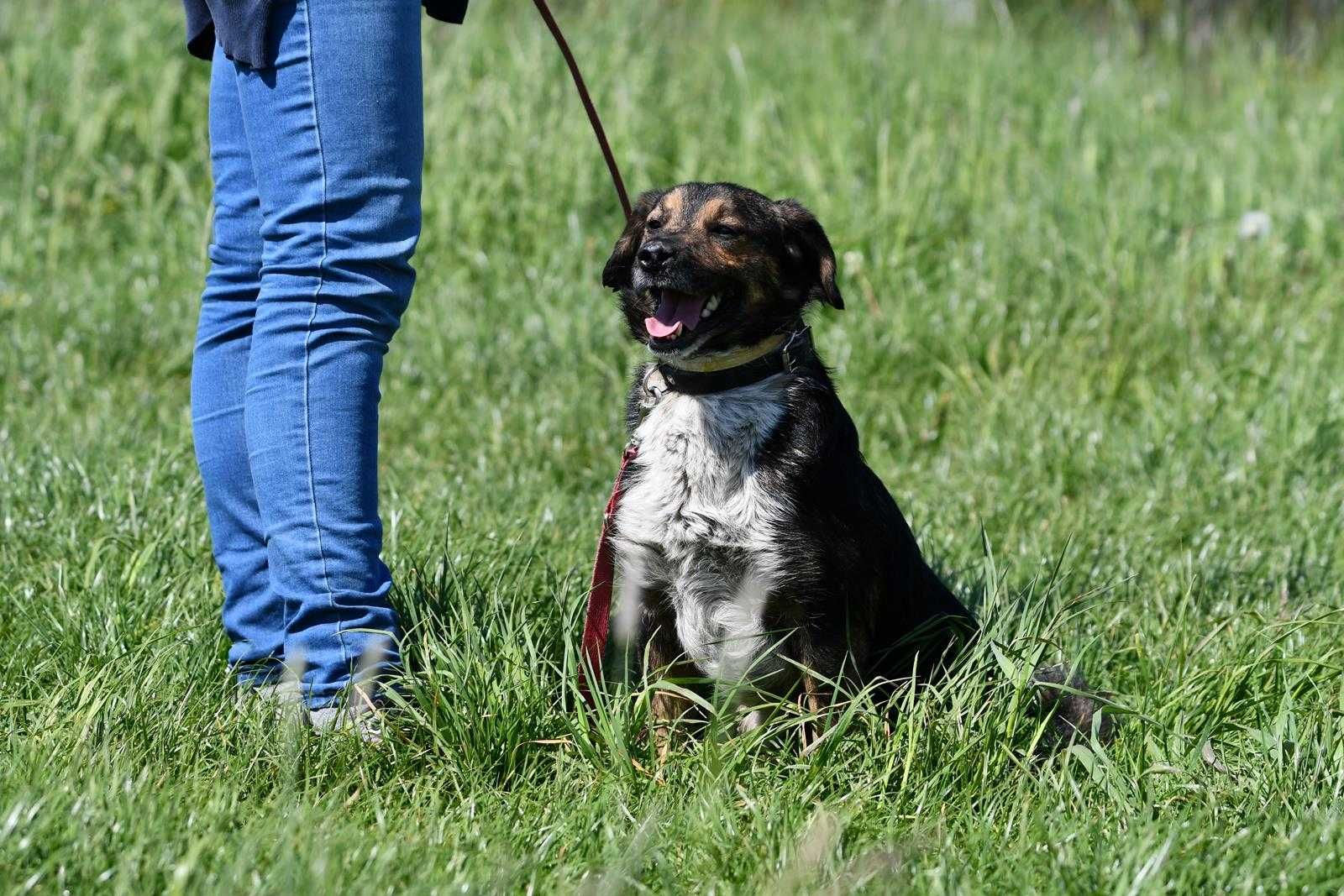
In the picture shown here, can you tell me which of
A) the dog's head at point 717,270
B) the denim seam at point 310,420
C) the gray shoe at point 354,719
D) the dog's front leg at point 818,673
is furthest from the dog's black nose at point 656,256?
the gray shoe at point 354,719

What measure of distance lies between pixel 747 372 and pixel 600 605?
1.85 ft

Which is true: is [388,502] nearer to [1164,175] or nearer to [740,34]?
[1164,175]

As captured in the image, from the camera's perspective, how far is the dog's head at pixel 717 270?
113 inches

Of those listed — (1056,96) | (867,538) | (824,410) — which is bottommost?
(867,538)

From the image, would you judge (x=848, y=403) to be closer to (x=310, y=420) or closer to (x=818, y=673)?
A: (x=818, y=673)

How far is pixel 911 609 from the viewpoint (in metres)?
2.94

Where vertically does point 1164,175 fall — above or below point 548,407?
above

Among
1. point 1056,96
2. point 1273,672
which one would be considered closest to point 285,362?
point 1273,672

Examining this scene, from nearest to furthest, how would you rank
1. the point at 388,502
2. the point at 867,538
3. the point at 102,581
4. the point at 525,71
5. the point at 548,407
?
1. the point at 867,538
2. the point at 102,581
3. the point at 388,502
4. the point at 548,407
5. the point at 525,71

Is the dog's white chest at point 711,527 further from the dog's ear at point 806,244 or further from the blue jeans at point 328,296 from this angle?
the blue jeans at point 328,296

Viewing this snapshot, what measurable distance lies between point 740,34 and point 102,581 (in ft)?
19.1

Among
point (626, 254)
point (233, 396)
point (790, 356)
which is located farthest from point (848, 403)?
point (233, 396)

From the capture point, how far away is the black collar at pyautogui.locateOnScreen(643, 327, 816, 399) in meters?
2.86

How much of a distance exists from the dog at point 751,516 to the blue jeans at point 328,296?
1.82 feet
